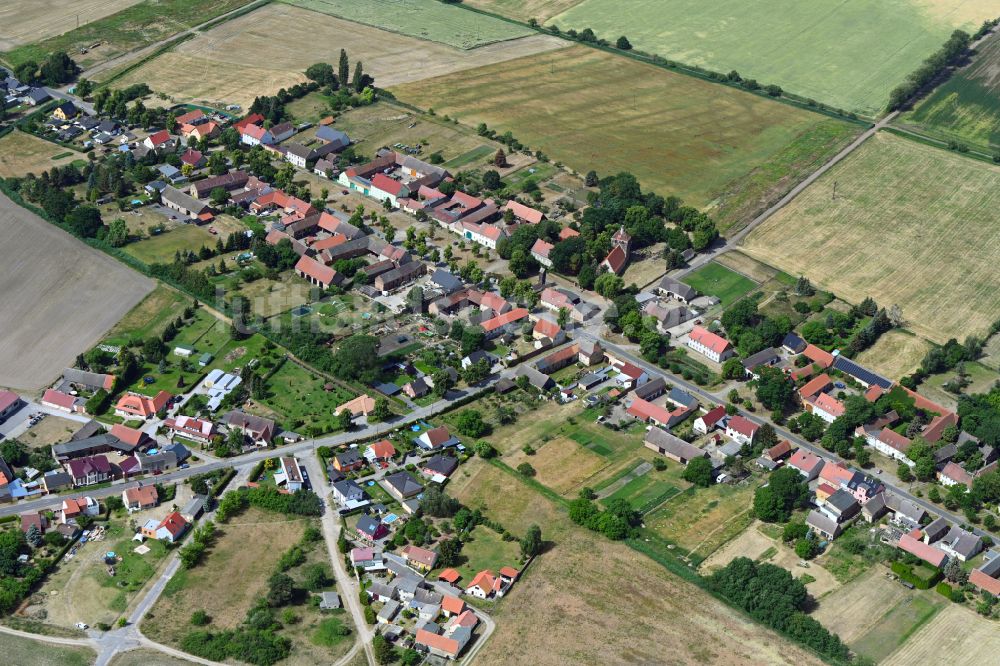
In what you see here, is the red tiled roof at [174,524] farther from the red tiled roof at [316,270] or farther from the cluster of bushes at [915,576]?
the cluster of bushes at [915,576]

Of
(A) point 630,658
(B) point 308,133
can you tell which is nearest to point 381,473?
(A) point 630,658

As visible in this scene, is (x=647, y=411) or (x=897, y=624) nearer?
(x=897, y=624)

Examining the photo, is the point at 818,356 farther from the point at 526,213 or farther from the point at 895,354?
the point at 526,213

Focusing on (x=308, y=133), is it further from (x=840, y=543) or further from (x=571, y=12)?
(x=840, y=543)

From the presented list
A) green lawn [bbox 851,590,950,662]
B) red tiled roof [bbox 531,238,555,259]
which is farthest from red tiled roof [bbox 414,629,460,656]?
red tiled roof [bbox 531,238,555,259]

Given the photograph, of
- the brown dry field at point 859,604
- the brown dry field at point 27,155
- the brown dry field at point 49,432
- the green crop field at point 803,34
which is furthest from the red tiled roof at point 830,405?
the brown dry field at point 27,155

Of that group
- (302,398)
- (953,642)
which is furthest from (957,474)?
(302,398)
